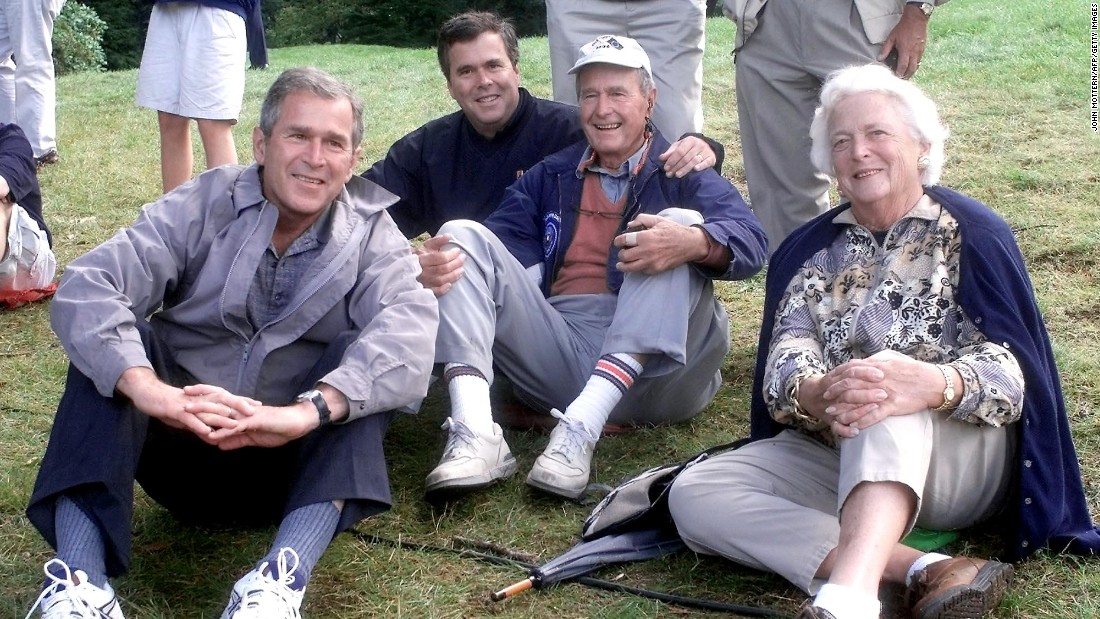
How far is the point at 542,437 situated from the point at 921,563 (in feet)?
5.18

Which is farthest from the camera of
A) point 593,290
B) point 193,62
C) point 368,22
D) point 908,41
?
point 368,22

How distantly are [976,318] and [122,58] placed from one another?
2700 centimetres

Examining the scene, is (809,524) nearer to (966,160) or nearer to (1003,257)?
(1003,257)

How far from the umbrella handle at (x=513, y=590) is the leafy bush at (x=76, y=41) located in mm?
17834

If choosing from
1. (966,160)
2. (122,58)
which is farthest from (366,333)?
(122,58)

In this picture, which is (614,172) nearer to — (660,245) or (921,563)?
(660,245)

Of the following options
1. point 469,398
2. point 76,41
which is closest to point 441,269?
point 469,398

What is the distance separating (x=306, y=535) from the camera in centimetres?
264

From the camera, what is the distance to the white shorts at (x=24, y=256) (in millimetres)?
5070

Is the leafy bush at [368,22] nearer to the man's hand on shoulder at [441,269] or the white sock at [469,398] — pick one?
the man's hand on shoulder at [441,269]

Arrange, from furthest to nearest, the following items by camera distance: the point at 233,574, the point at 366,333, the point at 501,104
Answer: the point at 501,104 → the point at 233,574 → the point at 366,333

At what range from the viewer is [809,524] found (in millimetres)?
2758

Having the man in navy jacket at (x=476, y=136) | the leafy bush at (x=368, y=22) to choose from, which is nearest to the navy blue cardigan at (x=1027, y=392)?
the man in navy jacket at (x=476, y=136)

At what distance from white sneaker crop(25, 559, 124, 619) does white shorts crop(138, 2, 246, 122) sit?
11.9ft
